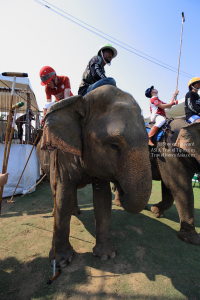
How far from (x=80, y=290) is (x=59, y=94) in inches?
128

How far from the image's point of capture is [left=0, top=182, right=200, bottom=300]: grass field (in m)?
2.01

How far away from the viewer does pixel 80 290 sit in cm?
202

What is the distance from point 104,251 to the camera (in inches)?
103

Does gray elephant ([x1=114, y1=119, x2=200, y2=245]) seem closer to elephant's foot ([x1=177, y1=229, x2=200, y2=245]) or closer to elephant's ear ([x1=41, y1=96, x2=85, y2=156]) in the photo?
elephant's foot ([x1=177, y1=229, x2=200, y2=245])

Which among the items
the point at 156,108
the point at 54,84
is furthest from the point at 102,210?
the point at 156,108

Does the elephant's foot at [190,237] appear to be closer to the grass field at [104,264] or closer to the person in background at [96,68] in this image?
the grass field at [104,264]

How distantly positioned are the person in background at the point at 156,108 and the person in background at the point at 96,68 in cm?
169

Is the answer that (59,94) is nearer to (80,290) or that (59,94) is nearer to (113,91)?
(113,91)

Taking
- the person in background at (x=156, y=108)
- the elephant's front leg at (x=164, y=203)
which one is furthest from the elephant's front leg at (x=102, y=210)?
the elephant's front leg at (x=164, y=203)

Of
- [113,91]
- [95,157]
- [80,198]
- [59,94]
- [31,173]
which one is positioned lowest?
[80,198]

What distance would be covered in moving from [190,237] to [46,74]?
3978 mm

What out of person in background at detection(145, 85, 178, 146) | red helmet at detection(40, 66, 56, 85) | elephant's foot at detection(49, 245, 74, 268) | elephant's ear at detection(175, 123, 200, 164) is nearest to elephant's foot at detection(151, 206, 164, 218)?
person in background at detection(145, 85, 178, 146)

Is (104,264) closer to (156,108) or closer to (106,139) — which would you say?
(106,139)

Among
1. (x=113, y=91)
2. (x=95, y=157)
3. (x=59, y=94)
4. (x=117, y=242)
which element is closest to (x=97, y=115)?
(x=113, y=91)
